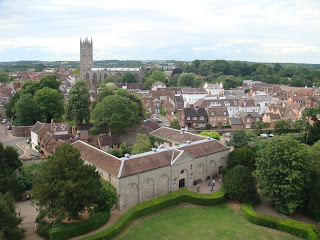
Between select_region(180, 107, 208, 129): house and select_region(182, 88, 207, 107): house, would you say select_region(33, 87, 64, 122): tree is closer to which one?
select_region(180, 107, 208, 129): house

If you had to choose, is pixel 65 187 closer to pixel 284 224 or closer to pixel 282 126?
pixel 284 224

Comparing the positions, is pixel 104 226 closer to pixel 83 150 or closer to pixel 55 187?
pixel 55 187

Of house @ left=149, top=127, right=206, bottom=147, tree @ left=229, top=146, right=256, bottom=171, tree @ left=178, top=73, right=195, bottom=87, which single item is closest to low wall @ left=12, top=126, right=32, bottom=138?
house @ left=149, top=127, right=206, bottom=147

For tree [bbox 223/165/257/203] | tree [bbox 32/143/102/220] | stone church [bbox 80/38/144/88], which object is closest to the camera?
tree [bbox 32/143/102/220]

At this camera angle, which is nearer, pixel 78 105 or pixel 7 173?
pixel 7 173

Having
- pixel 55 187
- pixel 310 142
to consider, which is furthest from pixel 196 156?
pixel 310 142

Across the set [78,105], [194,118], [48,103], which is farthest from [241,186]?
[48,103]
